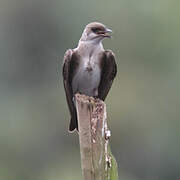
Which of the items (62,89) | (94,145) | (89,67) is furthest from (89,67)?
(62,89)

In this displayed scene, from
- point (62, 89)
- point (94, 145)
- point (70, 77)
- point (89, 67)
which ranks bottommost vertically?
point (62, 89)

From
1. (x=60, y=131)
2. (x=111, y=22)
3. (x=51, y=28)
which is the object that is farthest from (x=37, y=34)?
(x=60, y=131)

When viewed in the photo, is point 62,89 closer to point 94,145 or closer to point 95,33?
point 95,33

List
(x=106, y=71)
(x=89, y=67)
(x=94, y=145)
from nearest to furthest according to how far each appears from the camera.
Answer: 1. (x=94, y=145)
2. (x=89, y=67)
3. (x=106, y=71)

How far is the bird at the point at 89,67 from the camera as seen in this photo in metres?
8.12

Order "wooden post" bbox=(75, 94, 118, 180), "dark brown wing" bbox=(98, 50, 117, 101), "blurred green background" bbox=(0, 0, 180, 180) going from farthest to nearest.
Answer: "blurred green background" bbox=(0, 0, 180, 180)
"dark brown wing" bbox=(98, 50, 117, 101)
"wooden post" bbox=(75, 94, 118, 180)

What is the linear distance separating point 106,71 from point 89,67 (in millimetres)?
213

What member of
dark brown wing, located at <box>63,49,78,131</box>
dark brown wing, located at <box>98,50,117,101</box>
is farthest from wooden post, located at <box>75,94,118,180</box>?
dark brown wing, located at <box>98,50,117,101</box>

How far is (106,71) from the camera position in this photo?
8.26 meters

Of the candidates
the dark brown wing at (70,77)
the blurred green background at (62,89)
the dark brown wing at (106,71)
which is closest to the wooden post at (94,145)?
the dark brown wing at (70,77)

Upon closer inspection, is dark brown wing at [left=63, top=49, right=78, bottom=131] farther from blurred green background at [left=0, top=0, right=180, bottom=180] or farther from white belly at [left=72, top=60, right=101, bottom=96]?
blurred green background at [left=0, top=0, right=180, bottom=180]

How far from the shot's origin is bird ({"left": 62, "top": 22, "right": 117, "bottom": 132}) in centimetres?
812

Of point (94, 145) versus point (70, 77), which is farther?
point (70, 77)

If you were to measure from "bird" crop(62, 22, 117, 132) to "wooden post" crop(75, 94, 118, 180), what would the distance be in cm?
232
